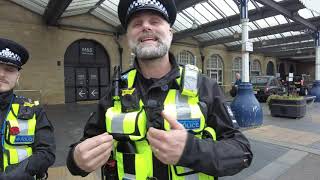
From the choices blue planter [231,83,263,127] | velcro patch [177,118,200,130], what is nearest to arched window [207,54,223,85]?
blue planter [231,83,263,127]

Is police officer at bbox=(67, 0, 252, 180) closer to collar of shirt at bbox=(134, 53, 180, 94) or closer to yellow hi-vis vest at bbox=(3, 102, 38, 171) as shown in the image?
collar of shirt at bbox=(134, 53, 180, 94)

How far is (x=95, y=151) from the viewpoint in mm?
1183

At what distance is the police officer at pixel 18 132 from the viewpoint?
2028mm

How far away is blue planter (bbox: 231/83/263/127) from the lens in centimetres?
805

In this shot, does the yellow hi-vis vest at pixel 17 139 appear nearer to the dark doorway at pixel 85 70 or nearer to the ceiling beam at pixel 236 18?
the ceiling beam at pixel 236 18

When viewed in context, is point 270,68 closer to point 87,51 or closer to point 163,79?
point 87,51

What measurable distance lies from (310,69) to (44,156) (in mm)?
45524

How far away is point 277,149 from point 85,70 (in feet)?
43.6

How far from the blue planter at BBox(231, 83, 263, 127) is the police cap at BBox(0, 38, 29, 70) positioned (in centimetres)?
676

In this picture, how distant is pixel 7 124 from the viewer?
208cm

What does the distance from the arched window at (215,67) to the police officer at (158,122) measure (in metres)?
23.1

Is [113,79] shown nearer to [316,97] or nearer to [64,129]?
[64,129]

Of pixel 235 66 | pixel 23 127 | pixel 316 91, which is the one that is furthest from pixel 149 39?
pixel 235 66

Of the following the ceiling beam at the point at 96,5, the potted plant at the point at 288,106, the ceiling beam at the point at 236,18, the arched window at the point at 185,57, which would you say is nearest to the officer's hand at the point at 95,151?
the potted plant at the point at 288,106
